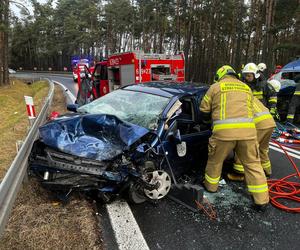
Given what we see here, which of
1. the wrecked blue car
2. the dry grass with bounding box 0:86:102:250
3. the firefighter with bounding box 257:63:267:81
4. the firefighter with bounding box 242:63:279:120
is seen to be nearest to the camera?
the dry grass with bounding box 0:86:102:250

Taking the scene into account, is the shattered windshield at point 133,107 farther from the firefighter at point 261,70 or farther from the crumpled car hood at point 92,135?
the firefighter at point 261,70

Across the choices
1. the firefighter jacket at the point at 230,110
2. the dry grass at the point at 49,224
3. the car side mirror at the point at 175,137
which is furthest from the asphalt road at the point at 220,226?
the firefighter jacket at the point at 230,110

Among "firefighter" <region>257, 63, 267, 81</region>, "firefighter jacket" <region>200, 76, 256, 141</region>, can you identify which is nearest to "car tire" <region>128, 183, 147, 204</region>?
"firefighter jacket" <region>200, 76, 256, 141</region>

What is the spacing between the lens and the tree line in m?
26.0

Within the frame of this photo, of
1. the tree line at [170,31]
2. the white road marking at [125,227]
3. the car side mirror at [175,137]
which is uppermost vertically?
the tree line at [170,31]

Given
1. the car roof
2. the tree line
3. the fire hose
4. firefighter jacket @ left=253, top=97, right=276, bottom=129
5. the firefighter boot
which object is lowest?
the fire hose

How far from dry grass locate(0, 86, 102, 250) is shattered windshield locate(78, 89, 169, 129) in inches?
51.2

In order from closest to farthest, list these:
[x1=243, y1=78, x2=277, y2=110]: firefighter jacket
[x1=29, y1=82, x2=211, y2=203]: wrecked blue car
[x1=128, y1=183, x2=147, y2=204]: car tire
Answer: [x1=29, y1=82, x2=211, y2=203]: wrecked blue car, [x1=128, y1=183, x2=147, y2=204]: car tire, [x1=243, y1=78, x2=277, y2=110]: firefighter jacket

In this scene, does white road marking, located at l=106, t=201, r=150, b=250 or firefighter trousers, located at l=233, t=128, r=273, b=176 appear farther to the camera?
firefighter trousers, located at l=233, t=128, r=273, b=176

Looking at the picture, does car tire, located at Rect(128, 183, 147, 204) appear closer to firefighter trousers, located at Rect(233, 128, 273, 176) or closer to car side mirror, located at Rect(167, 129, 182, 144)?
car side mirror, located at Rect(167, 129, 182, 144)

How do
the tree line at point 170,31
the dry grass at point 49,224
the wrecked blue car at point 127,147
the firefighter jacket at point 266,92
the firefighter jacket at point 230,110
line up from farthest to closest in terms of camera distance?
the tree line at point 170,31 < the firefighter jacket at point 266,92 < the firefighter jacket at point 230,110 < the wrecked blue car at point 127,147 < the dry grass at point 49,224

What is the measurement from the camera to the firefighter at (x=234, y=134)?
12.5 ft

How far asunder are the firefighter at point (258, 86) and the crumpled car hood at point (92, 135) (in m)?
3.54

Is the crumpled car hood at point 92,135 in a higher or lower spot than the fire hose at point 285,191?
higher
